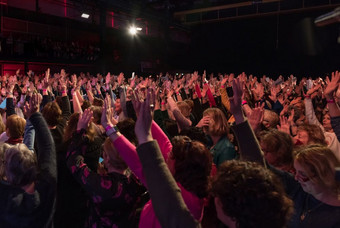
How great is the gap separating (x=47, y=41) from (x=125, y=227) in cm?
1192

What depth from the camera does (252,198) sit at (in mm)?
1038

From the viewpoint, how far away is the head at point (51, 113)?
2699 mm

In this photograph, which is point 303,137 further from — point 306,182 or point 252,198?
point 252,198

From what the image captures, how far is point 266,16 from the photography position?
17.4 metres

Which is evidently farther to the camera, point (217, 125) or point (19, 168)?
point (217, 125)

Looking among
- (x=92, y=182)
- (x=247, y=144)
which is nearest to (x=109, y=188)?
(x=92, y=182)

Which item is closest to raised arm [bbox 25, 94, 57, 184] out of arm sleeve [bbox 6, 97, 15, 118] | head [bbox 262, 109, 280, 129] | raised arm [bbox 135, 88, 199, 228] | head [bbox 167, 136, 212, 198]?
head [bbox 167, 136, 212, 198]

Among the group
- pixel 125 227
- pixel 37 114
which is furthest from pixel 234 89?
pixel 37 114

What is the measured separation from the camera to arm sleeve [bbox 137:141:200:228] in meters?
1.02

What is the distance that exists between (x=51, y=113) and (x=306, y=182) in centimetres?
211

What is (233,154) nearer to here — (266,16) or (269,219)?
(269,219)

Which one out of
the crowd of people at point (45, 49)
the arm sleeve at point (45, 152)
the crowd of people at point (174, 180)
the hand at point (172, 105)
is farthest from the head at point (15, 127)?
the crowd of people at point (45, 49)

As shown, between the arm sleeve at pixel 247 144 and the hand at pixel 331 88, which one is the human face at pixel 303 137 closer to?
the hand at pixel 331 88

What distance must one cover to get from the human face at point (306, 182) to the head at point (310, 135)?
109cm
